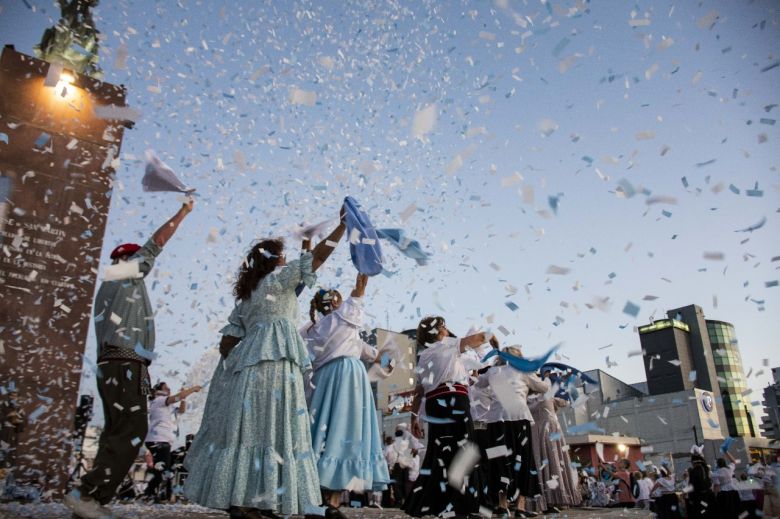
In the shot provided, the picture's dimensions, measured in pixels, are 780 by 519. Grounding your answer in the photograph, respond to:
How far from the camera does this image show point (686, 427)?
46719mm

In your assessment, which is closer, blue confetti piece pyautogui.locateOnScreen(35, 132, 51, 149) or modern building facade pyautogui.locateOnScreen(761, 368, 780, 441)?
blue confetti piece pyautogui.locateOnScreen(35, 132, 51, 149)

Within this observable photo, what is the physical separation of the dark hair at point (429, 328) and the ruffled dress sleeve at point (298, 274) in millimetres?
2155

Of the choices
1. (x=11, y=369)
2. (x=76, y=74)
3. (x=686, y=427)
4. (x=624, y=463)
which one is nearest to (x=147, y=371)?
(x=11, y=369)

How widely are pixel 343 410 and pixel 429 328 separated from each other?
151cm

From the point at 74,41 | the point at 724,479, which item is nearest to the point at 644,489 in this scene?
Result: the point at 724,479

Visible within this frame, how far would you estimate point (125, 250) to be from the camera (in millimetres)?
4457

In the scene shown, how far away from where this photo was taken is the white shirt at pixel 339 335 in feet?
16.0

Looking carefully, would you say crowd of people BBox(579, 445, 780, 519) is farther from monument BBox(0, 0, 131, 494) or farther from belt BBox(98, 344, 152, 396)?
monument BBox(0, 0, 131, 494)

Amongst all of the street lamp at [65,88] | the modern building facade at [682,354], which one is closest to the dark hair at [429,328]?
the street lamp at [65,88]

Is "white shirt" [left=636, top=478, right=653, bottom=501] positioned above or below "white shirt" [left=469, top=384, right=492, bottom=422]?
below

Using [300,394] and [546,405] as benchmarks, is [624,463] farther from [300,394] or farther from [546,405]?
[300,394]

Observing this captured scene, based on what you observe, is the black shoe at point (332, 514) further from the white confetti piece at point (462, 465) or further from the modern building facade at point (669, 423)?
the modern building facade at point (669, 423)

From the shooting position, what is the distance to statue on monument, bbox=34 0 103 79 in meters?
11.7

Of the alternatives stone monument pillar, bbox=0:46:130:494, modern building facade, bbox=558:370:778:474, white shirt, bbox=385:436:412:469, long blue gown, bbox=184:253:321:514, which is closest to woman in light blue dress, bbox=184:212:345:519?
long blue gown, bbox=184:253:321:514
